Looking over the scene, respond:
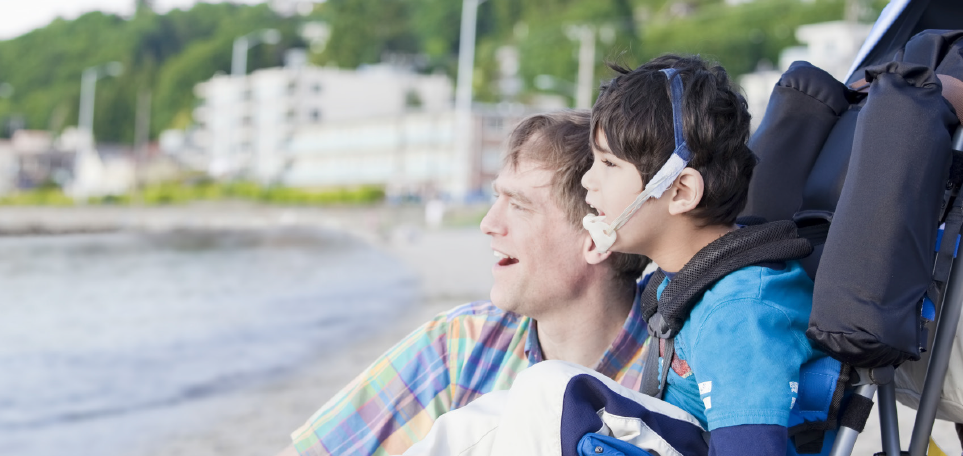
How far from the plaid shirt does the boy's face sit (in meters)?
0.52

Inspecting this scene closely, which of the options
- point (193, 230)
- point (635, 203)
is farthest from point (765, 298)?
point (193, 230)

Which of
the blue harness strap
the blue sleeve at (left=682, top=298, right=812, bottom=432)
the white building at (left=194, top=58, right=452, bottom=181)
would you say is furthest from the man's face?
the white building at (left=194, top=58, right=452, bottom=181)

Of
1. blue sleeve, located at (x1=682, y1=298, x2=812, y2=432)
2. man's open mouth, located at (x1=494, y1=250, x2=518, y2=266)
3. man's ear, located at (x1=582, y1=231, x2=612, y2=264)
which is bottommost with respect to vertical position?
blue sleeve, located at (x1=682, y1=298, x2=812, y2=432)

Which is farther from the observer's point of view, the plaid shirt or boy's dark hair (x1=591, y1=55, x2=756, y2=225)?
the plaid shirt

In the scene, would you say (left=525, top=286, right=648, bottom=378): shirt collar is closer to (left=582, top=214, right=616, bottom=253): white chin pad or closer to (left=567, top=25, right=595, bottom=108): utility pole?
(left=582, top=214, right=616, bottom=253): white chin pad

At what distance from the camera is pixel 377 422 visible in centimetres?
244

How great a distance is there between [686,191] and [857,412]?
525 mm

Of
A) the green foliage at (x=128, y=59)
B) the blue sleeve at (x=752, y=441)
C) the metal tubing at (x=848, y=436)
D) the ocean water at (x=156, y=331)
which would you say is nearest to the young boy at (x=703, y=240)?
the blue sleeve at (x=752, y=441)

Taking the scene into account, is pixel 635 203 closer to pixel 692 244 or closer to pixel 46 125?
pixel 692 244

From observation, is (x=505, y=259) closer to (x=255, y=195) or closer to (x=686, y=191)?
(x=686, y=191)

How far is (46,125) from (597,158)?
5923 inches

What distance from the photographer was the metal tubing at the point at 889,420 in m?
1.96

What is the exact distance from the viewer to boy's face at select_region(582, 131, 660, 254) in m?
2.02

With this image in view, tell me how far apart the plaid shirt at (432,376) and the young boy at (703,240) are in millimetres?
444
